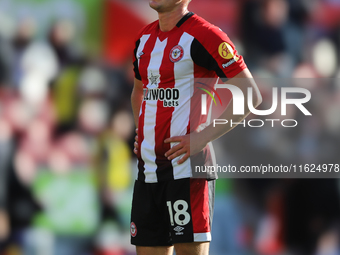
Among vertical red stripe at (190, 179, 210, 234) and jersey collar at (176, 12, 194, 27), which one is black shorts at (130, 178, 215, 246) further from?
jersey collar at (176, 12, 194, 27)

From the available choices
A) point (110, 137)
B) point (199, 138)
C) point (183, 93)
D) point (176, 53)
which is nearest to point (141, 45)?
point (176, 53)

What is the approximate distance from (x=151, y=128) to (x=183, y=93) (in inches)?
8.3

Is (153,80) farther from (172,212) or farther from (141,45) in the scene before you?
(172,212)

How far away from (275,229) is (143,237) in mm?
1937

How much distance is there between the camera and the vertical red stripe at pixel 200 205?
1679 mm

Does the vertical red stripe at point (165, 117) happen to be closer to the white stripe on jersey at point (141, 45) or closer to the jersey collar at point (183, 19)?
the jersey collar at point (183, 19)

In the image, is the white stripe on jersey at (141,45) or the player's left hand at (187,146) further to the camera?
the white stripe on jersey at (141,45)

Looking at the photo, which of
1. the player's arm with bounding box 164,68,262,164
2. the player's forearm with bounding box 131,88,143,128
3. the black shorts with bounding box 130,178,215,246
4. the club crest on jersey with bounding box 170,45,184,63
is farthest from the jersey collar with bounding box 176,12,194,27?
the black shorts with bounding box 130,178,215,246

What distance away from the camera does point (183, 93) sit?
1.75 m

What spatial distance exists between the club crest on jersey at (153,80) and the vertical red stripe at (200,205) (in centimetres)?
44

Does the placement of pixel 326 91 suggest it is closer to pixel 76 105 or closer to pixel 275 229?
pixel 275 229

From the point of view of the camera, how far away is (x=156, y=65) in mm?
1804

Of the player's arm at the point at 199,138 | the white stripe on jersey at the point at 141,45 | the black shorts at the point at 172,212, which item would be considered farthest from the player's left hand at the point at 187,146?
the white stripe on jersey at the point at 141,45

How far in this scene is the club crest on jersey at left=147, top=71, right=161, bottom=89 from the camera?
1.80m
